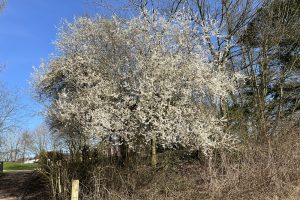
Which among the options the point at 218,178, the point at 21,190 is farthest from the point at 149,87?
the point at 21,190

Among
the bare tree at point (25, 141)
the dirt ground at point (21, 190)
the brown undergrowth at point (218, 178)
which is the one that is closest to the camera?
the brown undergrowth at point (218, 178)

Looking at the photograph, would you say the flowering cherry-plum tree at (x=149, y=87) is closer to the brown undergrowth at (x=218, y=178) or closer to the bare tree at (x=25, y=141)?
the brown undergrowth at (x=218, y=178)

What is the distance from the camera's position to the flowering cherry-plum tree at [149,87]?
→ 1140 centimetres

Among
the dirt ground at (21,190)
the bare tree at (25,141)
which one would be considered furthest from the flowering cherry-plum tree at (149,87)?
the bare tree at (25,141)

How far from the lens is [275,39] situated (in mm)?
15102

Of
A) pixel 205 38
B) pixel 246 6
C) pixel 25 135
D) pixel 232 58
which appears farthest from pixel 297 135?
pixel 25 135

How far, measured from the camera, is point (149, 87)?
1129 cm

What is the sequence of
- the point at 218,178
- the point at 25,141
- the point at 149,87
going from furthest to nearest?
the point at 25,141, the point at 149,87, the point at 218,178

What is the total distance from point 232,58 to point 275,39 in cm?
189

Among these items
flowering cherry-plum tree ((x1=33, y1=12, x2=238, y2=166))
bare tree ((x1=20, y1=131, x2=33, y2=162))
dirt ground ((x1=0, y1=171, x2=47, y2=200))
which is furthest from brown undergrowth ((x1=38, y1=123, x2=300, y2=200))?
bare tree ((x1=20, y1=131, x2=33, y2=162))

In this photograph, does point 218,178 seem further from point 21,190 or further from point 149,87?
point 21,190

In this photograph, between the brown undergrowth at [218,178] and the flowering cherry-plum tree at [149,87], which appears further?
the flowering cherry-plum tree at [149,87]

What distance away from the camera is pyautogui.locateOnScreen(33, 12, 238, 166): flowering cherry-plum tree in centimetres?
1140

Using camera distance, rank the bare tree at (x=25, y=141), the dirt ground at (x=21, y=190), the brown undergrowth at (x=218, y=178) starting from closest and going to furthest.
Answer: the brown undergrowth at (x=218, y=178)
the dirt ground at (x=21, y=190)
the bare tree at (x=25, y=141)
